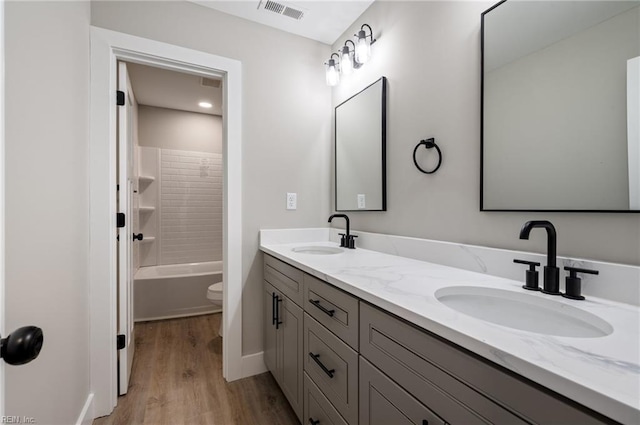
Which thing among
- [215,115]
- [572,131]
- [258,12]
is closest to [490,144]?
[572,131]

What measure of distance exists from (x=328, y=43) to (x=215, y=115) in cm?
230

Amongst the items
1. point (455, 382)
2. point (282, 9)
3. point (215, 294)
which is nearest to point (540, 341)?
point (455, 382)

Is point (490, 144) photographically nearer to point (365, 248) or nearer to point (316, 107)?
point (365, 248)

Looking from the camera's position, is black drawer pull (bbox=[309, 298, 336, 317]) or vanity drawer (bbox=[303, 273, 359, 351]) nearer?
vanity drawer (bbox=[303, 273, 359, 351])

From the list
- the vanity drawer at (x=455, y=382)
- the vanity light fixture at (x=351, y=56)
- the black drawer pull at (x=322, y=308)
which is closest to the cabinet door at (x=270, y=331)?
the black drawer pull at (x=322, y=308)

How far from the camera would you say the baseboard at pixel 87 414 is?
1396 millimetres

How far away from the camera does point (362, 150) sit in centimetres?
193

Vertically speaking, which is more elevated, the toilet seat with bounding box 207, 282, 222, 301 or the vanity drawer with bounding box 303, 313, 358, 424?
the vanity drawer with bounding box 303, 313, 358, 424

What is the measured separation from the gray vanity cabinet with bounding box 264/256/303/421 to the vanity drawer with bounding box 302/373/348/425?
61 millimetres

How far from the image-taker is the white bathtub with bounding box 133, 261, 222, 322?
2.95 metres

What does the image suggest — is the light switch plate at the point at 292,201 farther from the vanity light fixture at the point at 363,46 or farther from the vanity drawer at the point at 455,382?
the vanity drawer at the point at 455,382

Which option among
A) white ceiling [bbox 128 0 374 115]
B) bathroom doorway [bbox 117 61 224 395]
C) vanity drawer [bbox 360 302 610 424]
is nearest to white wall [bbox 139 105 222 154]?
bathroom doorway [bbox 117 61 224 395]

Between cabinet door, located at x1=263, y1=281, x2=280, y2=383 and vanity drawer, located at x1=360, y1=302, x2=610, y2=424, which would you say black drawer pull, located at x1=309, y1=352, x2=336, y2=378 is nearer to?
vanity drawer, located at x1=360, y1=302, x2=610, y2=424

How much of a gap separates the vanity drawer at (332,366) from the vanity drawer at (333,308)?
32 mm
